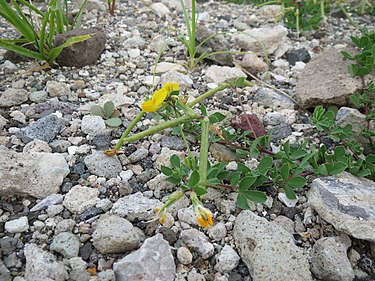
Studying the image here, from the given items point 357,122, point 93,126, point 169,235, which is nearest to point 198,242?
point 169,235

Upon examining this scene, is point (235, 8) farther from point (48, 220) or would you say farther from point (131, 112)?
point (48, 220)

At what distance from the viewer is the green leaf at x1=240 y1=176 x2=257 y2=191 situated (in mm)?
1395

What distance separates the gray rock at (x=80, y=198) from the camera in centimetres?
145

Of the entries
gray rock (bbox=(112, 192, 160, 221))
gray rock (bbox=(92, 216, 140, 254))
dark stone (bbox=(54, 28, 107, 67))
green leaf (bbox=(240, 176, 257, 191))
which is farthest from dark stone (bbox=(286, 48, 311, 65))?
gray rock (bbox=(92, 216, 140, 254))

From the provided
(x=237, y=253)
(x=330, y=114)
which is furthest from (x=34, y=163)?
(x=330, y=114)

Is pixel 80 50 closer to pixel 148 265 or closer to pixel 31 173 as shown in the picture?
pixel 31 173

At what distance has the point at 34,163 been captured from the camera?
5.07ft

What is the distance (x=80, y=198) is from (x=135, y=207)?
0.21 meters

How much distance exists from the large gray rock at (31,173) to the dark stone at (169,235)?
0.43 meters

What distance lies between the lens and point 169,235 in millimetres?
1358

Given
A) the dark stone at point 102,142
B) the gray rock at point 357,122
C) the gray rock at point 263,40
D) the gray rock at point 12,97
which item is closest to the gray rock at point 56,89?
the gray rock at point 12,97

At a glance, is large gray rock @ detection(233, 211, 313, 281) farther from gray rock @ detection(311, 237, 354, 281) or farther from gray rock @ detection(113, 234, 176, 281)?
gray rock @ detection(113, 234, 176, 281)

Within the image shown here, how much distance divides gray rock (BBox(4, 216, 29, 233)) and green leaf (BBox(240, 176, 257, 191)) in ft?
2.34

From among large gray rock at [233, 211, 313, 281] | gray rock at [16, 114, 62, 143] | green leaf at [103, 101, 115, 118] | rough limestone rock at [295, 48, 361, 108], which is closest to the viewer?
large gray rock at [233, 211, 313, 281]
